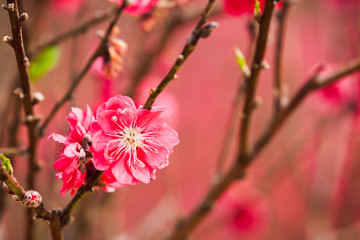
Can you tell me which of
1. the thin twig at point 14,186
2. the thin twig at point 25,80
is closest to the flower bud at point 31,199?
the thin twig at point 14,186

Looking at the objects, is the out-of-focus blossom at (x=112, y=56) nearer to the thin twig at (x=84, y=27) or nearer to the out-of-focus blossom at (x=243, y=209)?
the thin twig at (x=84, y=27)

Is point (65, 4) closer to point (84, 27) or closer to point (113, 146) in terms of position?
point (84, 27)

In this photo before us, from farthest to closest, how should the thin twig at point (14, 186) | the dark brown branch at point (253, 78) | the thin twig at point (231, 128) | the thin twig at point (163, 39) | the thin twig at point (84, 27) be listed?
1. the thin twig at point (163, 39)
2. the thin twig at point (231, 128)
3. the thin twig at point (84, 27)
4. the dark brown branch at point (253, 78)
5. the thin twig at point (14, 186)

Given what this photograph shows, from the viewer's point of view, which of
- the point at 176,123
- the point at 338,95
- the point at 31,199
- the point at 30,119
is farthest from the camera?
the point at 176,123

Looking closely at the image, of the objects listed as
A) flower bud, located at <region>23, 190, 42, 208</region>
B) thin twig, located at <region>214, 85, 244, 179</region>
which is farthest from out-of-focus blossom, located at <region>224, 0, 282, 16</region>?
flower bud, located at <region>23, 190, 42, 208</region>

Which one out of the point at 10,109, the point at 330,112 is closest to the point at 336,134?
the point at 330,112

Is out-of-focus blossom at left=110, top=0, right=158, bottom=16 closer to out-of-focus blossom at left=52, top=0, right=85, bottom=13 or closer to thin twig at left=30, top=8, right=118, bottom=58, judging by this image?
thin twig at left=30, top=8, right=118, bottom=58

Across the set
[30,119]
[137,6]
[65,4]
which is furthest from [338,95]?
[65,4]
